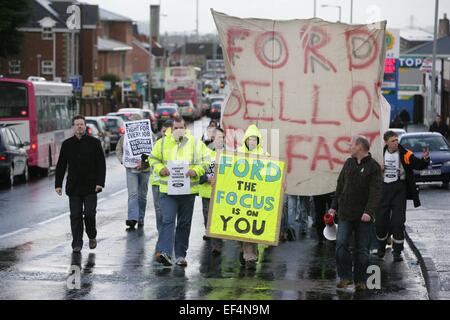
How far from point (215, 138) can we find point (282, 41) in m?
2.50

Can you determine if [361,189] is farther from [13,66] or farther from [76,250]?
[13,66]

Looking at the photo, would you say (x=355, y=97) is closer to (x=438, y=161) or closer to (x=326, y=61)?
(x=326, y=61)

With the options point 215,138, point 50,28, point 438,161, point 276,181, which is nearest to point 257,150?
point 276,181

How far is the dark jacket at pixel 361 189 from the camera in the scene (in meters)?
11.4

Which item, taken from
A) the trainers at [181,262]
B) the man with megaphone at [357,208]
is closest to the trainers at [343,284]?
the man with megaphone at [357,208]

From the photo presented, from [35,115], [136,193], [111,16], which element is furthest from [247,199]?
[111,16]

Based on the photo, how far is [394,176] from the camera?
14320mm

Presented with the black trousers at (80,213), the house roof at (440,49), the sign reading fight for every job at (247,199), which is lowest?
the black trousers at (80,213)

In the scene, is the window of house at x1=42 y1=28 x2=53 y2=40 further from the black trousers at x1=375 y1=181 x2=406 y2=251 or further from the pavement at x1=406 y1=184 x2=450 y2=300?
the black trousers at x1=375 y1=181 x2=406 y2=251

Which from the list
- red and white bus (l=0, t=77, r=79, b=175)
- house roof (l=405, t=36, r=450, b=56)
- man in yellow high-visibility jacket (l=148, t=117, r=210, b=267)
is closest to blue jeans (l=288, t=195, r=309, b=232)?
man in yellow high-visibility jacket (l=148, t=117, r=210, b=267)

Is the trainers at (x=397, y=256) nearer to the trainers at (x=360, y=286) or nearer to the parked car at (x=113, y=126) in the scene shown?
the trainers at (x=360, y=286)

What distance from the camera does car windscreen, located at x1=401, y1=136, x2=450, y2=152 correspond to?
29036 mm

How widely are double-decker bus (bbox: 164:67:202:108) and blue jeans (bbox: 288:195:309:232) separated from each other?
72811mm

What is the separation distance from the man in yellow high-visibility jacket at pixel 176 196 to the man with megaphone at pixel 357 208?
213cm
